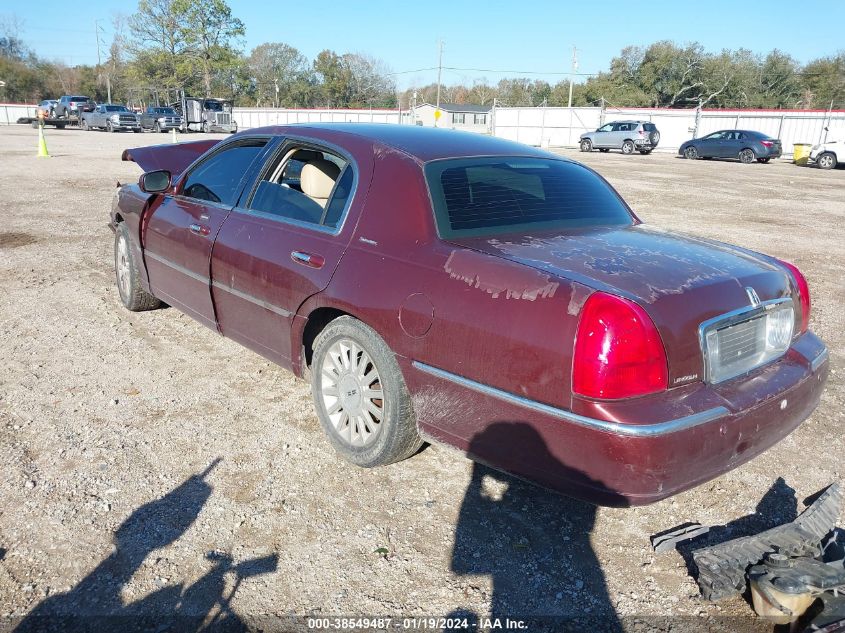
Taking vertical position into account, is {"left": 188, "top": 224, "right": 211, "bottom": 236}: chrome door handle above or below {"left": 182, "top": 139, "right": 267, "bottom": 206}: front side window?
below

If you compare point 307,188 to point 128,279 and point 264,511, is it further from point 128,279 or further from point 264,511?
point 128,279

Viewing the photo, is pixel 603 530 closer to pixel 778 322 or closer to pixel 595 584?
pixel 595 584

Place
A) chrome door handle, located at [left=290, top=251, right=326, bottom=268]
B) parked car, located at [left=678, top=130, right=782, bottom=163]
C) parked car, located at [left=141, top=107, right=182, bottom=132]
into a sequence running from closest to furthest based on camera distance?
chrome door handle, located at [left=290, top=251, right=326, bottom=268] < parked car, located at [left=678, top=130, right=782, bottom=163] < parked car, located at [left=141, top=107, right=182, bottom=132]

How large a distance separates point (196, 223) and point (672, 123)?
42536 mm

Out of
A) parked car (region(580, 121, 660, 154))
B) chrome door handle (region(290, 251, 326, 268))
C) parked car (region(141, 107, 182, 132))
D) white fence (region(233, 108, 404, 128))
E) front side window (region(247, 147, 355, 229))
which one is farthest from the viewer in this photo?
white fence (region(233, 108, 404, 128))

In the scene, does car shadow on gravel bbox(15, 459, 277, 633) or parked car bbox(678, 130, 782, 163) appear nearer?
car shadow on gravel bbox(15, 459, 277, 633)

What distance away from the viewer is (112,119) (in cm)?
4200

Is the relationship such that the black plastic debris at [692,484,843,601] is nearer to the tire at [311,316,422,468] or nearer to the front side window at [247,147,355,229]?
the tire at [311,316,422,468]

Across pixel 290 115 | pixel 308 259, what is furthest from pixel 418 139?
pixel 290 115

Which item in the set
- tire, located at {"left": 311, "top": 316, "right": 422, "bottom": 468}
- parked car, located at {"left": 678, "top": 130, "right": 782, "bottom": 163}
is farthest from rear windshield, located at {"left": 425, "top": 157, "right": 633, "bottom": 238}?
parked car, located at {"left": 678, "top": 130, "right": 782, "bottom": 163}

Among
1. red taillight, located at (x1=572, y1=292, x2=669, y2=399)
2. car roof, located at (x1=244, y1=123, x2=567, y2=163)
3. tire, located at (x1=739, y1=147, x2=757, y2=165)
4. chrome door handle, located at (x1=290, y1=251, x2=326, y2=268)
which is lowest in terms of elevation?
red taillight, located at (x1=572, y1=292, x2=669, y2=399)

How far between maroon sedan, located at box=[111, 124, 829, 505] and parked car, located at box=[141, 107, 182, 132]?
136 ft

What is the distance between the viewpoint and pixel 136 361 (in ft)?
15.4

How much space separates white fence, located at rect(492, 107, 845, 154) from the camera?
124 feet
